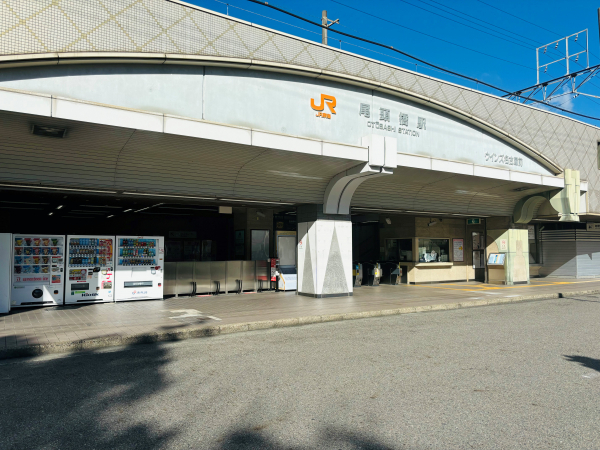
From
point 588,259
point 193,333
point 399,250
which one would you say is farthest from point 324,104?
point 588,259

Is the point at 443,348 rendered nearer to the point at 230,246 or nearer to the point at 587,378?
the point at 587,378

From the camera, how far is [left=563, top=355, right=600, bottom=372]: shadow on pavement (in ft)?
20.0

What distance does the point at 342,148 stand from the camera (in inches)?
481

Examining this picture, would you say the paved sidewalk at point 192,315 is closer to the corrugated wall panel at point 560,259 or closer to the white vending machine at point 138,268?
the white vending machine at point 138,268

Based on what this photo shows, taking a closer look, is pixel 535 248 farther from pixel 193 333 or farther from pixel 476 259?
pixel 193 333

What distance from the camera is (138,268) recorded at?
13.4m

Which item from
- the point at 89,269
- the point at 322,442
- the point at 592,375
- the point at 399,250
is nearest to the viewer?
the point at 322,442

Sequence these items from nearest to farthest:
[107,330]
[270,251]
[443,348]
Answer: [443,348]
[107,330]
[270,251]

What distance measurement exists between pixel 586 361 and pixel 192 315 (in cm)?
778

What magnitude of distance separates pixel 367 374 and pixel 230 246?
1844cm

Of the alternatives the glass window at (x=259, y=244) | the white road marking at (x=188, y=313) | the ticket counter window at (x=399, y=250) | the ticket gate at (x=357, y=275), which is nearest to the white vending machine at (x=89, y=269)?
the white road marking at (x=188, y=313)

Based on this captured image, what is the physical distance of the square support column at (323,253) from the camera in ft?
47.4

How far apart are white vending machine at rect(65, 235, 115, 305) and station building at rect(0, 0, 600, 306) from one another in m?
1.49

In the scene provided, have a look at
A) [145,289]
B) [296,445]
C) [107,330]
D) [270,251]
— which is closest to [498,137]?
[270,251]
